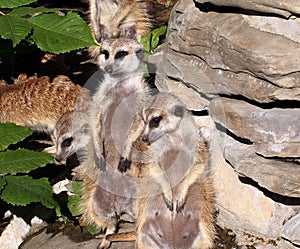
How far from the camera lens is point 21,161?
325cm

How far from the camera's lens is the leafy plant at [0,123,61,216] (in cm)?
311

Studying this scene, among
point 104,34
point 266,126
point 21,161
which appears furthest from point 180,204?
point 104,34

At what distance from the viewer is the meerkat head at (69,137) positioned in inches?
154

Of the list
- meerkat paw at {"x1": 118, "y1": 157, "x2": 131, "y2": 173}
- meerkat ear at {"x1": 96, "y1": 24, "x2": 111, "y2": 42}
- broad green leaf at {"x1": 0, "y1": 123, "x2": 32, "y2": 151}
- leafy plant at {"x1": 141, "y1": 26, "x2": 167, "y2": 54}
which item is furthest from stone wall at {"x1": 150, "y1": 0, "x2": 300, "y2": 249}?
meerkat ear at {"x1": 96, "y1": 24, "x2": 111, "y2": 42}

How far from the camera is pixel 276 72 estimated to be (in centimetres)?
268

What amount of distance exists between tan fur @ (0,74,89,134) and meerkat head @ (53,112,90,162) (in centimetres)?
32

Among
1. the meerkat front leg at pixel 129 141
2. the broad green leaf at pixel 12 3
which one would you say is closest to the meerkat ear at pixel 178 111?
the meerkat front leg at pixel 129 141

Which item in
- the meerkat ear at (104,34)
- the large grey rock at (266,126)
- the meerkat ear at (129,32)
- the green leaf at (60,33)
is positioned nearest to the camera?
the large grey rock at (266,126)

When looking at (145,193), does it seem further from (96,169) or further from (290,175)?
(290,175)

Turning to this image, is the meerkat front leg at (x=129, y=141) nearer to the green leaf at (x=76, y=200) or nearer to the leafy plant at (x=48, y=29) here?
the green leaf at (x=76, y=200)

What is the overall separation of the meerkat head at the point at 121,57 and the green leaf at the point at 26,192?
2.76 feet

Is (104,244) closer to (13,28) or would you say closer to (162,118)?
(162,118)

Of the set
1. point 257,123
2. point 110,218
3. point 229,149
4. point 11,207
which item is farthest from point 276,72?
point 11,207

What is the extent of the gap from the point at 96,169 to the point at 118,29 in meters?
1.36
